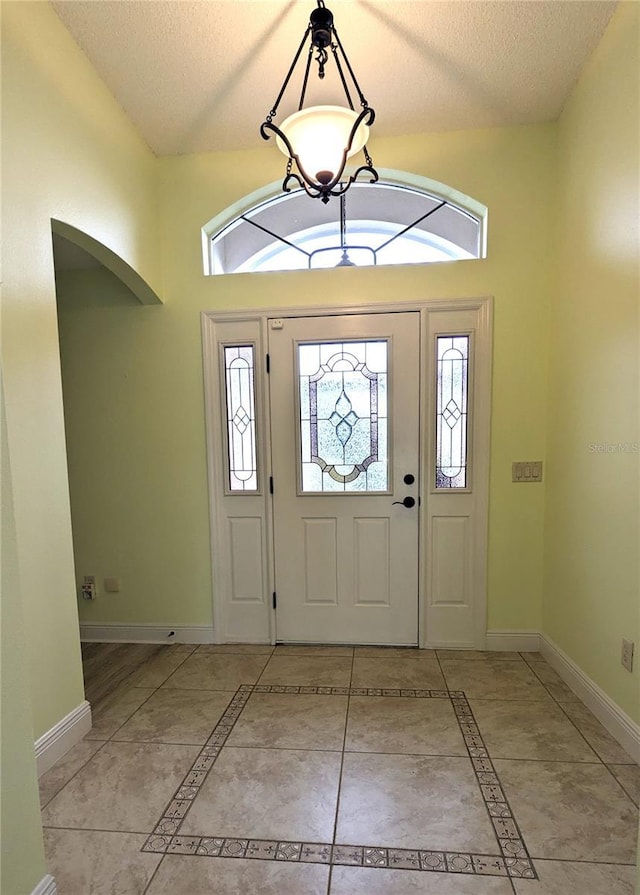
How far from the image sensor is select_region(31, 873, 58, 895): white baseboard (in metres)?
1.22

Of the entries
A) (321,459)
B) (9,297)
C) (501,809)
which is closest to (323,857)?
(501,809)

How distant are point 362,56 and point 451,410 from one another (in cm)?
191

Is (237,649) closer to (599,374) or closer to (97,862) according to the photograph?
(97,862)

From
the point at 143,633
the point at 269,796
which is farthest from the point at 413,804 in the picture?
the point at 143,633

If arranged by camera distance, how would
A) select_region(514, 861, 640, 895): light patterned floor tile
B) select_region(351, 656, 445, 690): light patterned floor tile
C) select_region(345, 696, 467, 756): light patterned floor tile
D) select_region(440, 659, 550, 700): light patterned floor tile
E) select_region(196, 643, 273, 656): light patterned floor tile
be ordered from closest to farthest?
select_region(514, 861, 640, 895): light patterned floor tile < select_region(345, 696, 467, 756): light patterned floor tile < select_region(440, 659, 550, 700): light patterned floor tile < select_region(351, 656, 445, 690): light patterned floor tile < select_region(196, 643, 273, 656): light patterned floor tile

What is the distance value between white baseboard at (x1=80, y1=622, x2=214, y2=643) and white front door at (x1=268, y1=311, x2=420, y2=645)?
567mm

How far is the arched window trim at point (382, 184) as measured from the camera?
2621 millimetres

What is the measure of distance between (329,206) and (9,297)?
1969 mm

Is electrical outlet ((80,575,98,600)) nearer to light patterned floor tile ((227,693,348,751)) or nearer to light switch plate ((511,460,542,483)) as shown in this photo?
light patterned floor tile ((227,693,348,751))

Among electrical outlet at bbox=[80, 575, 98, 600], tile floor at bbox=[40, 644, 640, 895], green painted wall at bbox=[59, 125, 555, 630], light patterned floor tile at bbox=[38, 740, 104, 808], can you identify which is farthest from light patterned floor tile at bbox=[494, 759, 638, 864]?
electrical outlet at bbox=[80, 575, 98, 600]

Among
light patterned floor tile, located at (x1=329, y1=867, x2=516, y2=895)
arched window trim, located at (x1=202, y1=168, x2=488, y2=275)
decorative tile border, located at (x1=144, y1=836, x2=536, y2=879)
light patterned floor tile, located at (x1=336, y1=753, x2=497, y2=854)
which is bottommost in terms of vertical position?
light patterned floor tile, located at (x1=336, y1=753, x2=497, y2=854)

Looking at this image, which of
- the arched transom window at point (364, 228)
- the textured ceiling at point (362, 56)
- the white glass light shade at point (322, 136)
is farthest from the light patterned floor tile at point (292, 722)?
the textured ceiling at point (362, 56)

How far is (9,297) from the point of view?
1.65m

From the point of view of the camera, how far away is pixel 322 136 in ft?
5.50
